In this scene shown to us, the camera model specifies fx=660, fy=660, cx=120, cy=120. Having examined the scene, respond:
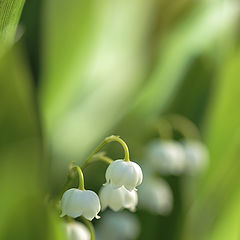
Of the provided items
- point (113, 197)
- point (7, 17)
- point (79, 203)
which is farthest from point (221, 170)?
point (7, 17)

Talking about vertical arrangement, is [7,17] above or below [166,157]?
above

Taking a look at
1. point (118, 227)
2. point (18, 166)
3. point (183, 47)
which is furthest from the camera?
point (183, 47)

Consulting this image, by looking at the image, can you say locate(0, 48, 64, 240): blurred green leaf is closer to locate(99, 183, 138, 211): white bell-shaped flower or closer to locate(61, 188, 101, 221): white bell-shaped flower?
locate(61, 188, 101, 221): white bell-shaped flower

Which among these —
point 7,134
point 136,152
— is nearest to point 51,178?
point 136,152

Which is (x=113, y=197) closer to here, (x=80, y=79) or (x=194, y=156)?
(x=194, y=156)

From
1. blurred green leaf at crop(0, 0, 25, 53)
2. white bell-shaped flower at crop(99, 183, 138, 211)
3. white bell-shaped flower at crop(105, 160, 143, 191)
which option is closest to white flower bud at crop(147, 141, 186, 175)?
white bell-shaped flower at crop(99, 183, 138, 211)

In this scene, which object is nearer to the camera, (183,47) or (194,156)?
(194,156)
